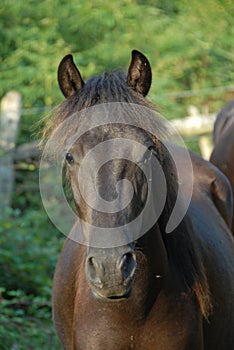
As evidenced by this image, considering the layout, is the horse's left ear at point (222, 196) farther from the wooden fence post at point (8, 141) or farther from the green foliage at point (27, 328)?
the wooden fence post at point (8, 141)

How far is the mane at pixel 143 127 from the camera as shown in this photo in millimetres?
3564

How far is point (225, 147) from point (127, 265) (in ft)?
15.6

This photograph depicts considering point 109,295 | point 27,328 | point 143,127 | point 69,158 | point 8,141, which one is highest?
point 143,127

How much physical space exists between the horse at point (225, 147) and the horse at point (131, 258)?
11.2 feet

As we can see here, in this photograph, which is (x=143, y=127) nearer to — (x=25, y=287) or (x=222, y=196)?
(x=222, y=196)

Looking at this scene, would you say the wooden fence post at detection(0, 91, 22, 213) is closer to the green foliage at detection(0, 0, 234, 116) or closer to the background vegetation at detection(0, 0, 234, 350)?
the background vegetation at detection(0, 0, 234, 350)

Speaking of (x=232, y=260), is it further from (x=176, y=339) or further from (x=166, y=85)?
(x=166, y=85)

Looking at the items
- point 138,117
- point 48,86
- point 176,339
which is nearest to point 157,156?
point 138,117

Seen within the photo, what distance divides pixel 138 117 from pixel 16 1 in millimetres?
9022

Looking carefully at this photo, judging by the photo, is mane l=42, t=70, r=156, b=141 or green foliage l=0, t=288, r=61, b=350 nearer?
mane l=42, t=70, r=156, b=141

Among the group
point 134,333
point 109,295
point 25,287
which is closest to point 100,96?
point 109,295

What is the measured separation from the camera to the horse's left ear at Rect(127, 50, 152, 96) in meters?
3.68

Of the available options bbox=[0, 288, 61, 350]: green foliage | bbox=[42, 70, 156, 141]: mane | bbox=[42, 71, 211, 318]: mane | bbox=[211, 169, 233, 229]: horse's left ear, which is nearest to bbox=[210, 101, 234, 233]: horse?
bbox=[211, 169, 233, 229]: horse's left ear

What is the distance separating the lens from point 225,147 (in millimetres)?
7770
